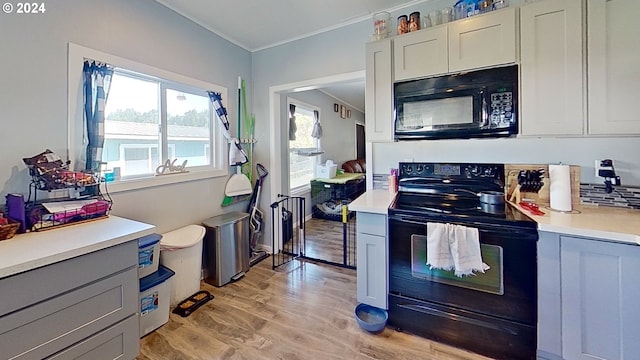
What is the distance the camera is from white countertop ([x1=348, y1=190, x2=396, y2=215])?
1.88m

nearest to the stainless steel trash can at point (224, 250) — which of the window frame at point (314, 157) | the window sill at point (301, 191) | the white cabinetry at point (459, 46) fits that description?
the window frame at point (314, 157)

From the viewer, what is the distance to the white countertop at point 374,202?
1880 mm

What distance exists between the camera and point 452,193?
6.93ft

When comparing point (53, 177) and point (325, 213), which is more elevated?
point (53, 177)

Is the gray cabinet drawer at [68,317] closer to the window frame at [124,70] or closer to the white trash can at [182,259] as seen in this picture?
the white trash can at [182,259]

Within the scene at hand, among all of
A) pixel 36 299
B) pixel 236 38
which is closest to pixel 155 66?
pixel 236 38

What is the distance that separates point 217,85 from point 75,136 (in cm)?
141

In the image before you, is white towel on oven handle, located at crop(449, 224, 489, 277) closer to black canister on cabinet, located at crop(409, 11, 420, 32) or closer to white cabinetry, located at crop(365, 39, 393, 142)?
white cabinetry, located at crop(365, 39, 393, 142)

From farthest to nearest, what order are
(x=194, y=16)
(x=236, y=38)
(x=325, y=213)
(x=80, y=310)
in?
1. (x=325, y=213)
2. (x=236, y=38)
3. (x=194, y=16)
4. (x=80, y=310)

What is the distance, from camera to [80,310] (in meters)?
1.27

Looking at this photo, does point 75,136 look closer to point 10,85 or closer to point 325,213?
point 10,85

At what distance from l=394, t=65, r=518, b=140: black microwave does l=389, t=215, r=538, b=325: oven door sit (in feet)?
2.20

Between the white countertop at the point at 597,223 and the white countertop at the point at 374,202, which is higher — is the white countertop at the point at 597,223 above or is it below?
below

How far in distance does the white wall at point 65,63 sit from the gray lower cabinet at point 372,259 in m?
1.76
